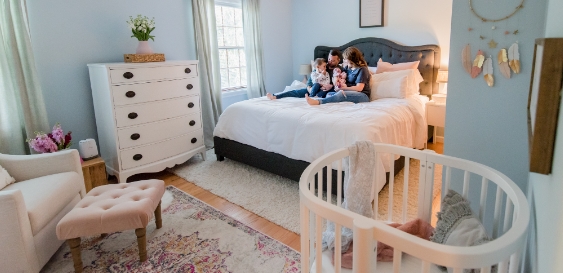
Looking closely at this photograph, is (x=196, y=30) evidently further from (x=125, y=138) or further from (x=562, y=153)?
(x=562, y=153)

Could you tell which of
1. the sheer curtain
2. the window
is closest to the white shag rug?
the sheer curtain

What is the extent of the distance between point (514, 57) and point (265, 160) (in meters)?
2.08

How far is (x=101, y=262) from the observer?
200cm

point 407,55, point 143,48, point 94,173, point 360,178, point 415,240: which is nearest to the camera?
point 415,240

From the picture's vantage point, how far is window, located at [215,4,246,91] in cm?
444

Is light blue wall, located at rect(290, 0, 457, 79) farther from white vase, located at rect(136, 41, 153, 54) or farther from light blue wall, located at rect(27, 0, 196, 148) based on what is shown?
white vase, located at rect(136, 41, 153, 54)

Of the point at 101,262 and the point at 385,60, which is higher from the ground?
the point at 385,60

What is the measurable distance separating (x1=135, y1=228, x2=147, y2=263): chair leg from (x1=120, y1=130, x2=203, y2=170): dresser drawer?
126 centimetres

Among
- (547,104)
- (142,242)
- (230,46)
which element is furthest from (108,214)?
(230,46)

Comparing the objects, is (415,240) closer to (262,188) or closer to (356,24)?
(262,188)

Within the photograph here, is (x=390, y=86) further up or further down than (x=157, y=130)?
further up

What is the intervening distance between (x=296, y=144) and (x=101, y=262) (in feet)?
5.23

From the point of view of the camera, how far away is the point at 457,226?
47.3 inches

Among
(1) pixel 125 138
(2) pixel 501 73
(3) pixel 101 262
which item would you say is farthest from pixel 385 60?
(3) pixel 101 262
